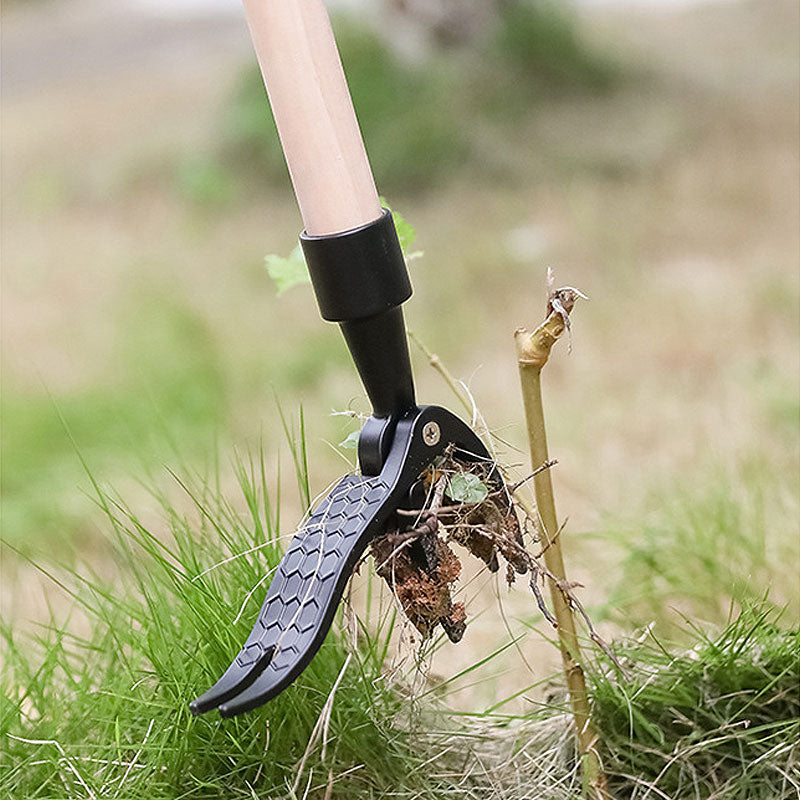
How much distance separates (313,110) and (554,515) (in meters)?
0.28

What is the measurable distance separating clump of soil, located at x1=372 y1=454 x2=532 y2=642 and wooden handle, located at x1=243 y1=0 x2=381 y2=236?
0.53 feet

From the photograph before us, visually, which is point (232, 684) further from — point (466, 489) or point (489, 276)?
point (489, 276)

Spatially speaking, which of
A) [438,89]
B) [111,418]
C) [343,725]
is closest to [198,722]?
[343,725]

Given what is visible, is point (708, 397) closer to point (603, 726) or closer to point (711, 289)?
point (711, 289)

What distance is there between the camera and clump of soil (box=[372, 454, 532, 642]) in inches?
25.4

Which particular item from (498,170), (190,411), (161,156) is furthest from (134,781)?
(161,156)

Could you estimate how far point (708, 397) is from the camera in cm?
162

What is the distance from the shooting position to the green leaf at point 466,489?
0.65 m

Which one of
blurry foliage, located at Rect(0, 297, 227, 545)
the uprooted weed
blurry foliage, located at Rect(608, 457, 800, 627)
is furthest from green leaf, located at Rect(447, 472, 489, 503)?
blurry foliage, located at Rect(0, 297, 227, 545)

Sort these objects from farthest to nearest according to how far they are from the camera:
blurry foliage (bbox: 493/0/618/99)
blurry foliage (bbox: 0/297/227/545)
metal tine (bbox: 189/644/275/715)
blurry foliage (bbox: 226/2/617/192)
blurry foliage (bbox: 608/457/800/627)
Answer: blurry foliage (bbox: 493/0/618/99)
blurry foliage (bbox: 226/2/617/192)
blurry foliage (bbox: 0/297/227/545)
blurry foliage (bbox: 608/457/800/627)
metal tine (bbox: 189/644/275/715)

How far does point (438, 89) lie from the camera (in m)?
2.82

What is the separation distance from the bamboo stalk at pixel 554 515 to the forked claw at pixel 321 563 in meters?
0.04

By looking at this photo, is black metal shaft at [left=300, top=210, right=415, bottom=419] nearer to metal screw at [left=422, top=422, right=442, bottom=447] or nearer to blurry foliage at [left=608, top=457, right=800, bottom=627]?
metal screw at [left=422, top=422, right=442, bottom=447]

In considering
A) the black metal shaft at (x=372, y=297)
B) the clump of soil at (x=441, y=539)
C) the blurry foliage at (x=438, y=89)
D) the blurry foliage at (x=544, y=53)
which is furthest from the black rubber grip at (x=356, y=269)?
the blurry foliage at (x=544, y=53)
